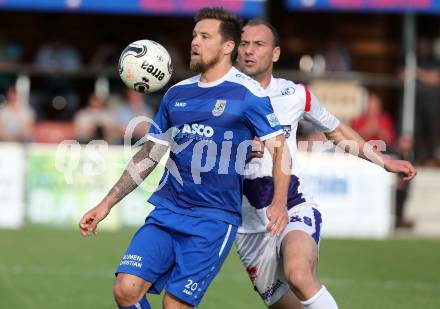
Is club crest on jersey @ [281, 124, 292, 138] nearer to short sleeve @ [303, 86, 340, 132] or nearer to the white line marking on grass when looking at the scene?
short sleeve @ [303, 86, 340, 132]

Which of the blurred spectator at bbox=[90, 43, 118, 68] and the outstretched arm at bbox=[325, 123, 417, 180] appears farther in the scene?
the blurred spectator at bbox=[90, 43, 118, 68]

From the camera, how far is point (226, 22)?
6.60 m

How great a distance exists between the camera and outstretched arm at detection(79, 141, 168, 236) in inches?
255

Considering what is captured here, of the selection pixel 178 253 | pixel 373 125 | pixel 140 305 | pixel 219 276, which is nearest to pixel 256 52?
pixel 178 253

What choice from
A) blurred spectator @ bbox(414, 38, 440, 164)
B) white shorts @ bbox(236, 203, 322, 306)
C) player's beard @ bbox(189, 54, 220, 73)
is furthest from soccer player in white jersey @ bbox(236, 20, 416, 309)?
blurred spectator @ bbox(414, 38, 440, 164)

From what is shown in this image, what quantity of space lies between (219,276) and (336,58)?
862 cm

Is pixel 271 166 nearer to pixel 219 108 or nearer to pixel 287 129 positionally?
pixel 287 129

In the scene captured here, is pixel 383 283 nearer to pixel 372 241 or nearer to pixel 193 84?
pixel 372 241

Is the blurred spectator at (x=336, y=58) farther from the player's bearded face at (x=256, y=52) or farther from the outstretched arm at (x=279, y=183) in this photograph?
the outstretched arm at (x=279, y=183)

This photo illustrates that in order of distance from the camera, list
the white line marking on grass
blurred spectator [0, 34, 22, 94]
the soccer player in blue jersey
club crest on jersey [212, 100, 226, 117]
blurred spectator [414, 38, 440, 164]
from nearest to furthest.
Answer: the soccer player in blue jersey
club crest on jersey [212, 100, 226, 117]
the white line marking on grass
blurred spectator [414, 38, 440, 164]
blurred spectator [0, 34, 22, 94]

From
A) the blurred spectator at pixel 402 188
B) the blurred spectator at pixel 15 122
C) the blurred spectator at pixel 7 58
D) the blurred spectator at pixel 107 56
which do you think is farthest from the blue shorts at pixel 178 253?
the blurred spectator at pixel 107 56

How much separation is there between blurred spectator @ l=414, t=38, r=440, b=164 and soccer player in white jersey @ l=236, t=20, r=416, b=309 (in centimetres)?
1089

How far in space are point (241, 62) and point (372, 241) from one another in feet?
27.9

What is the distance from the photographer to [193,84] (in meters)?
6.62
